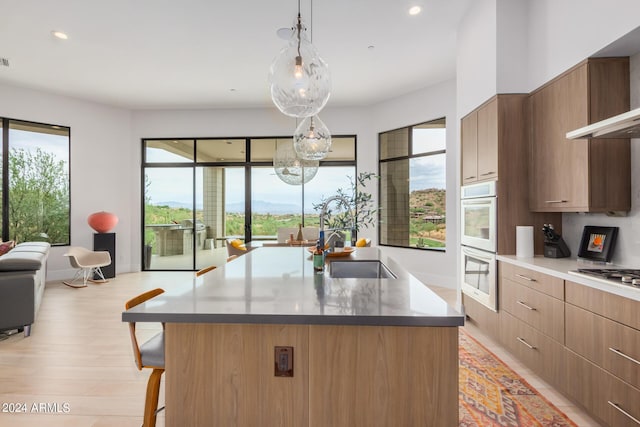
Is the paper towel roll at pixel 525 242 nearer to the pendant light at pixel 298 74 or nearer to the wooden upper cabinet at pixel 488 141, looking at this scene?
the wooden upper cabinet at pixel 488 141

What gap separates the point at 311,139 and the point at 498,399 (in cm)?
315

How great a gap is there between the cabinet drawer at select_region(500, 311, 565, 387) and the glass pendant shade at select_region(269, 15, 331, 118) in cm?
229

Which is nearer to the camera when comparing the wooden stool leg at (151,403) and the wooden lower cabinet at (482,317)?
the wooden stool leg at (151,403)

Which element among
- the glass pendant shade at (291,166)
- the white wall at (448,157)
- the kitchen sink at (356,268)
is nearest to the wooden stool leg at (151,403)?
the kitchen sink at (356,268)

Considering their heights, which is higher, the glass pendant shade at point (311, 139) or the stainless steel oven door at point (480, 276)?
the glass pendant shade at point (311, 139)

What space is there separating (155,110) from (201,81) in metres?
2.08

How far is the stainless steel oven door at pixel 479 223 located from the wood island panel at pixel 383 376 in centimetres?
221

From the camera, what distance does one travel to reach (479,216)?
3.28m

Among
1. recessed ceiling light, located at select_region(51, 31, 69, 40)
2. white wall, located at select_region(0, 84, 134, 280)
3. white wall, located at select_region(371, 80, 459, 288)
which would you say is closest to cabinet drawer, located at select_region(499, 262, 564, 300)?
white wall, located at select_region(371, 80, 459, 288)

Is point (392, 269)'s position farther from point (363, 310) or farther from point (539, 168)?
point (539, 168)

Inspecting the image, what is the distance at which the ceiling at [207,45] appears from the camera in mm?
3516

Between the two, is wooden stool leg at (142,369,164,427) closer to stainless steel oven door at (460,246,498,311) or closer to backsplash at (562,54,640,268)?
stainless steel oven door at (460,246,498,311)

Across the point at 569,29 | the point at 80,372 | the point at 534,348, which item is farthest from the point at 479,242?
the point at 80,372

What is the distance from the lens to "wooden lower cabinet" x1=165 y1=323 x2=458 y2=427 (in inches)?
44.5
